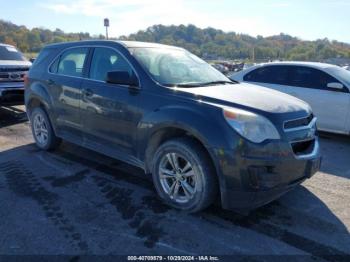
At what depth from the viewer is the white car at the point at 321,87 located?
21.8ft

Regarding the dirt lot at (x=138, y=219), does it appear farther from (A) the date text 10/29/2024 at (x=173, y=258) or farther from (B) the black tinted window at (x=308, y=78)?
(B) the black tinted window at (x=308, y=78)

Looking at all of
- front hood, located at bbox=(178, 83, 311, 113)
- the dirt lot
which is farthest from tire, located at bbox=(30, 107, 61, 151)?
front hood, located at bbox=(178, 83, 311, 113)

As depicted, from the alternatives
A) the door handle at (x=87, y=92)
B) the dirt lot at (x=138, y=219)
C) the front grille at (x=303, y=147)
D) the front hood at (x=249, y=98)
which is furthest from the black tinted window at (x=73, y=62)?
the front grille at (x=303, y=147)

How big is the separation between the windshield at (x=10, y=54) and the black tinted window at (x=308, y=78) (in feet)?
23.2

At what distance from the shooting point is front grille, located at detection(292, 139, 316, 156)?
3.52 m

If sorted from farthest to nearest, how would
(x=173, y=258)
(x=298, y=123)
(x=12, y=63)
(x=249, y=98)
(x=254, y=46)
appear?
(x=254, y=46)
(x=12, y=63)
(x=249, y=98)
(x=298, y=123)
(x=173, y=258)

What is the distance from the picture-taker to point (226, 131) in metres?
3.28

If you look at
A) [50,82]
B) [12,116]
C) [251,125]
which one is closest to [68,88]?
[50,82]

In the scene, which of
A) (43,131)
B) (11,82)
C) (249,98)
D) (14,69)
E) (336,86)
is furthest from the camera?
(14,69)

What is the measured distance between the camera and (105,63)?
460 cm

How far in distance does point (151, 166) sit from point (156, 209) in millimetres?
488

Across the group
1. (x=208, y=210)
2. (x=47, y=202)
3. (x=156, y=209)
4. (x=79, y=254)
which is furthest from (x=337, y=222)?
(x=47, y=202)

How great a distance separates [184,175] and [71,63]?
2.59 m

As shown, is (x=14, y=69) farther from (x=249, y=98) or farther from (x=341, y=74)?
(x=341, y=74)
